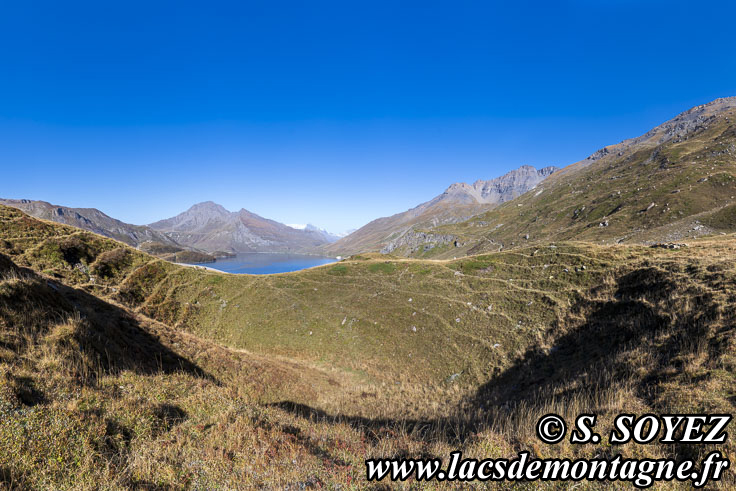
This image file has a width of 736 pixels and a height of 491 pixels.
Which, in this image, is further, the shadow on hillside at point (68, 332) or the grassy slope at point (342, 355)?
the shadow on hillside at point (68, 332)

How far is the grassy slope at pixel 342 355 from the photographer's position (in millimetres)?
5918

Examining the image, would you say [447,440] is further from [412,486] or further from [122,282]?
[122,282]

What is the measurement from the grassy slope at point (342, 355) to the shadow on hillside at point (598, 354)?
0.48ft

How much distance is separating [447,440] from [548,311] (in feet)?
75.9

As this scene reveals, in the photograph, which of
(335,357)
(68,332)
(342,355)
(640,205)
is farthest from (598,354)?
(640,205)

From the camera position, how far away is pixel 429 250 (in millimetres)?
174750

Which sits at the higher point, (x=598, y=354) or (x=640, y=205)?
(x=640, y=205)

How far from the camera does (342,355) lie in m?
28.2

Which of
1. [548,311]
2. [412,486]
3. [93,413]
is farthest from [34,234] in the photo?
[548,311]
